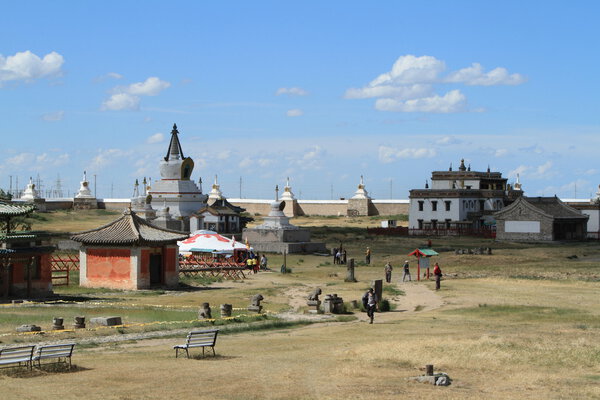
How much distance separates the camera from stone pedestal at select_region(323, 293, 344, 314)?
41969 millimetres

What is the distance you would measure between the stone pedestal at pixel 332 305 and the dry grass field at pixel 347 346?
0.82 m

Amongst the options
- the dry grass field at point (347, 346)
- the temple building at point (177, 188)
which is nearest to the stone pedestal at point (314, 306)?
the dry grass field at point (347, 346)

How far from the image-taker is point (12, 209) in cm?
4791

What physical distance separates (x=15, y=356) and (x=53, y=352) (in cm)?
113

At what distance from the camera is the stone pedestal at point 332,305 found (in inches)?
1652

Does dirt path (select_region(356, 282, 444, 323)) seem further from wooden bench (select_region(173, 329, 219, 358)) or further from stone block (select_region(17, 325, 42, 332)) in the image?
stone block (select_region(17, 325, 42, 332))

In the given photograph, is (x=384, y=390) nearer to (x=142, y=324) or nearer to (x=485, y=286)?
(x=142, y=324)

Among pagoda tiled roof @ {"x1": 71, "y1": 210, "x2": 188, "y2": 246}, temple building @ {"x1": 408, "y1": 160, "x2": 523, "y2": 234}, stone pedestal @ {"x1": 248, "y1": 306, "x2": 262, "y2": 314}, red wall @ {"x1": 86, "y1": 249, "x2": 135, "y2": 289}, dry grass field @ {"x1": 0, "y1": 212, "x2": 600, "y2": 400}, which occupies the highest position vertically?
temple building @ {"x1": 408, "y1": 160, "x2": 523, "y2": 234}

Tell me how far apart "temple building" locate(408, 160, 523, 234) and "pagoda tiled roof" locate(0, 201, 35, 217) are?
5957 centimetres

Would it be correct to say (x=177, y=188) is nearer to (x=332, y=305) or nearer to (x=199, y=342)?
(x=332, y=305)

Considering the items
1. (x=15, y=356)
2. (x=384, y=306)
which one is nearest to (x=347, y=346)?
(x=15, y=356)

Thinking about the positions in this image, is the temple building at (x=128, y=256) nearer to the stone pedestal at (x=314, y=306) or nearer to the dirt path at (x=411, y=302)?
the dirt path at (x=411, y=302)

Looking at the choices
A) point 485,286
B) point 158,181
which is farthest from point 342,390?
point 158,181

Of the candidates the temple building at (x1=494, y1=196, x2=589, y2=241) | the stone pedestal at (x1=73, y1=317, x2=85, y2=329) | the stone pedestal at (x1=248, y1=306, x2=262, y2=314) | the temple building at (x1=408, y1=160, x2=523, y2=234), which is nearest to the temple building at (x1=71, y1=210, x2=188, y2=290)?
the stone pedestal at (x1=248, y1=306, x2=262, y2=314)
